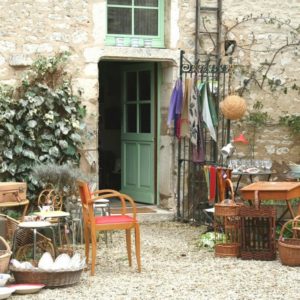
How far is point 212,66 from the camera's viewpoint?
8.04 meters

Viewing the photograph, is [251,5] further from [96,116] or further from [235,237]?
[235,237]

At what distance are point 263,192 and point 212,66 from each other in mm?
2307

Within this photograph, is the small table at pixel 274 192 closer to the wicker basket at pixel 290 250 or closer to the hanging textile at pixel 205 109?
the wicker basket at pixel 290 250

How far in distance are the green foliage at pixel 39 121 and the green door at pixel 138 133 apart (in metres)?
1.18

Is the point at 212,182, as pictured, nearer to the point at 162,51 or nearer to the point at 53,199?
the point at 53,199

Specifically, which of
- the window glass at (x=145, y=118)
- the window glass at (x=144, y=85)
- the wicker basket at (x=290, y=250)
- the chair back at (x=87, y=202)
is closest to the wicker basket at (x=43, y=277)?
the chair back at (x=87, y=202)

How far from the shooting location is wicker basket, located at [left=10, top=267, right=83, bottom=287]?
499 centimetres

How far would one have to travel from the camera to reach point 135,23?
27.5 feet

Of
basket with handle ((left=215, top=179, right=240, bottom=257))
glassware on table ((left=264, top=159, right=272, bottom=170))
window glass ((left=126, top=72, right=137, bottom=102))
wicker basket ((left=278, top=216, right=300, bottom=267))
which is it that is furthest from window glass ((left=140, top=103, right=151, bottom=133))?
wicker basket ((left=278, top=216, right=300, bottom=267))

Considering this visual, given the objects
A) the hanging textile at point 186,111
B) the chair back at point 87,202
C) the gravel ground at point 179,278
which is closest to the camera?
the gravel ground at point 179,278

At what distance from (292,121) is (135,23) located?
7.75ft

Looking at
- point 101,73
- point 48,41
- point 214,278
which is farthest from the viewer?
point 101,73

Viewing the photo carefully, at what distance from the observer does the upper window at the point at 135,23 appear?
27.1 feet

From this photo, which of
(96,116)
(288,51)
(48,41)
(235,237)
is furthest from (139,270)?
(288,51)
